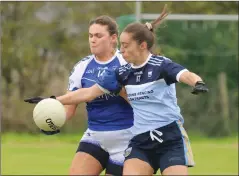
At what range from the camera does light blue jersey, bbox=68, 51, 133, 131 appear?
7066 mm

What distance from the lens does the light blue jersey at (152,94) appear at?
634 centimetres

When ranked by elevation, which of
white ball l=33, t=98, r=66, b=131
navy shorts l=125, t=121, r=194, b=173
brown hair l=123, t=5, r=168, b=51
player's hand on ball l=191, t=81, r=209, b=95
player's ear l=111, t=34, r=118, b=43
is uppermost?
brown hair l=123, t=5, r=168, b=51

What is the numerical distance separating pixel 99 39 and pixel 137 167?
4.66 feet

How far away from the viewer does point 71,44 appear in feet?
66.9

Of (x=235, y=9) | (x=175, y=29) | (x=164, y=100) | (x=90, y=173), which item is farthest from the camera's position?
(x=235, y=9)

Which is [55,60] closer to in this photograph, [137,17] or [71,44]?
[71,44]

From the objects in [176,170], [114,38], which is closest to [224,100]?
[114,38]

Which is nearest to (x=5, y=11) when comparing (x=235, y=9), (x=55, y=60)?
(x=55, y=60)

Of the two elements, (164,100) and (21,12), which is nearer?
(164,100)

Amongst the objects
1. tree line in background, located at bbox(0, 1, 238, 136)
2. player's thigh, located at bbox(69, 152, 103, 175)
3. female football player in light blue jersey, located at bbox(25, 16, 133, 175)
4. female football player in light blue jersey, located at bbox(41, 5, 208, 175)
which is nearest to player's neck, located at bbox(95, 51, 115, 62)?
female football player in light blue jersey, located at bbox(25, 16, 133, 175)

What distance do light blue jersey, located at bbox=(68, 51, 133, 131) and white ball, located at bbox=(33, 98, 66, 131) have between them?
0.50 meters

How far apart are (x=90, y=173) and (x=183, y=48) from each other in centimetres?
1174

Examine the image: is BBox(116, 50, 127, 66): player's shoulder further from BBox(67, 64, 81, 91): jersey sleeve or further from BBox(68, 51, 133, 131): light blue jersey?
BBox(67, 64, 81, 91): jersey sleeve

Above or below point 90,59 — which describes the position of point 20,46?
below
